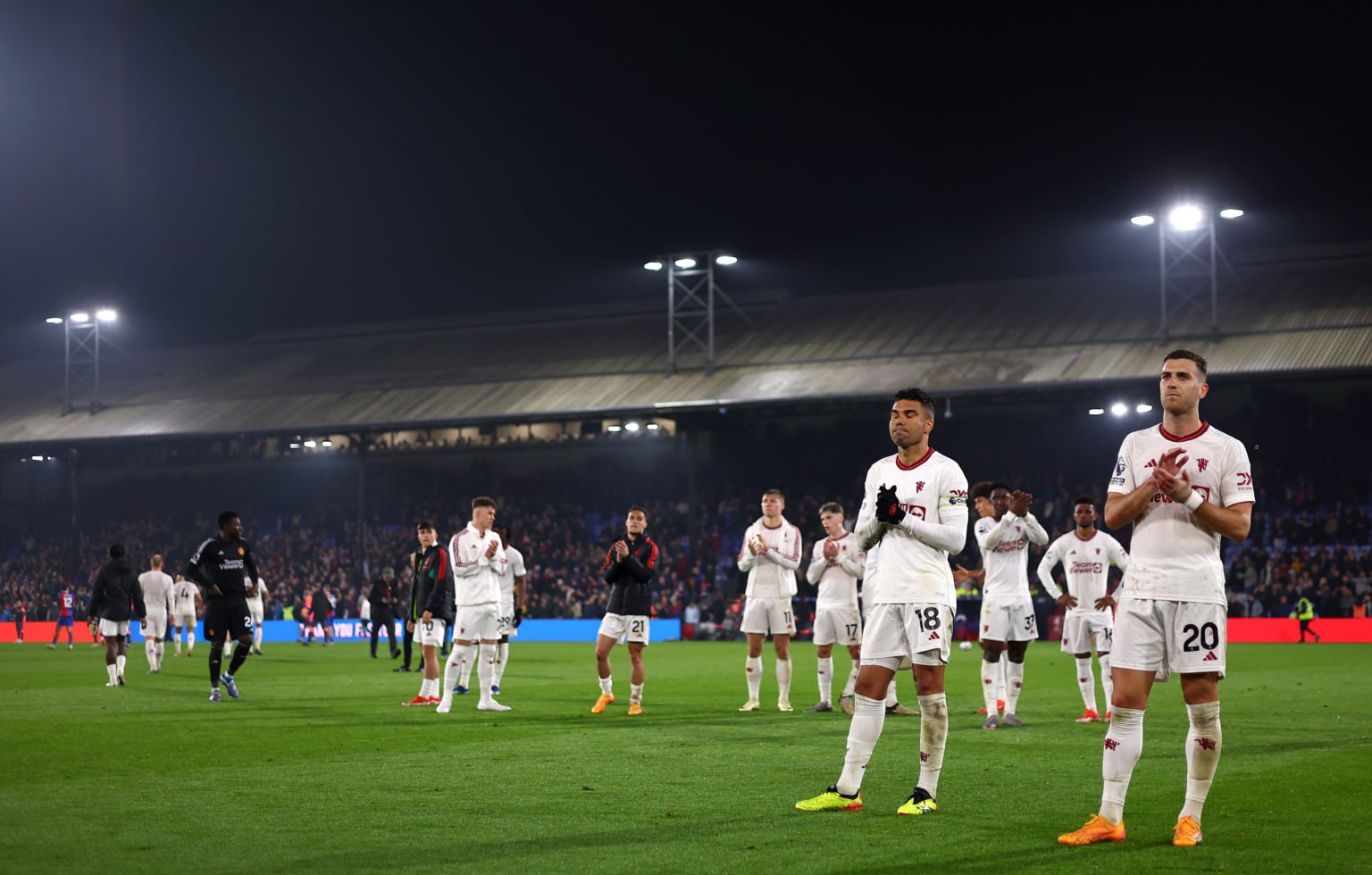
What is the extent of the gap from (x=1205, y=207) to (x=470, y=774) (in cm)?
3077

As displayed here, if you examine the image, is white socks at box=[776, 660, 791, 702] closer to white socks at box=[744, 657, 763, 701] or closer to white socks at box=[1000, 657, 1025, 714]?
white socks at box=[744, 657, 763, 701]

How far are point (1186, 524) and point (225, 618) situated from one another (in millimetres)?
13204

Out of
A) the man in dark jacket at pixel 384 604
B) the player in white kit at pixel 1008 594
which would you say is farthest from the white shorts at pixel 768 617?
Answer: the man in dark jacket at pixel 384 604

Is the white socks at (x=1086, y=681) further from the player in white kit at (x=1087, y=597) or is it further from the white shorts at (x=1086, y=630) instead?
the white shorts at (x=1086, y=630)

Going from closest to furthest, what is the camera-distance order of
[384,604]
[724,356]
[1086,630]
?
1. [1086,630]
2. [384,604]
3. [724,356]

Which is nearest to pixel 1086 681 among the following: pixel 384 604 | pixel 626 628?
pixel 626 628

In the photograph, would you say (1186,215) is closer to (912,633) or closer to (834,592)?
(834,592)

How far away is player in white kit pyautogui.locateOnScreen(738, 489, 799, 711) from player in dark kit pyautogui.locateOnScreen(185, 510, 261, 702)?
611 cm

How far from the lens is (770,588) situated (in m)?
16.8

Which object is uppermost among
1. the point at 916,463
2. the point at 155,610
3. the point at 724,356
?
the point at 724,356

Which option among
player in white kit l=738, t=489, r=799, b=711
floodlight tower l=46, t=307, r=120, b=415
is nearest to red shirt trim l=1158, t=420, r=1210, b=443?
player in white kit l=738, t=489, r=799, b=711

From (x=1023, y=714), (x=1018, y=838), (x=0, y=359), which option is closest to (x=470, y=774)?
(x=1018, y=838)

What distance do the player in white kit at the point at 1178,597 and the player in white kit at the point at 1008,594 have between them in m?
7.03

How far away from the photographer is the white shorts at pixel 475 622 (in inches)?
653
